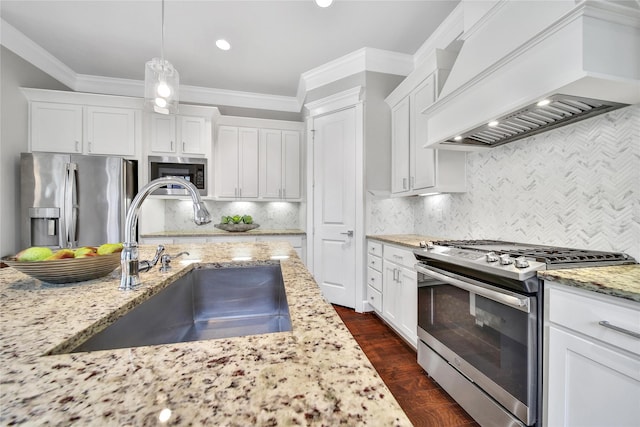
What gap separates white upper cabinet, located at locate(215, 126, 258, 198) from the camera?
3742 millimetres

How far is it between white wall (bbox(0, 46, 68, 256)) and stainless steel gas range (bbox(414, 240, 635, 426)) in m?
3.91

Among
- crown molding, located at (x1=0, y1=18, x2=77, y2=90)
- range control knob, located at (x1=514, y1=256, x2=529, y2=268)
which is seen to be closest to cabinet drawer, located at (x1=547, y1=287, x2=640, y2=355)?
range control knob, located at (x1=514, y1=256, x2=529, y2=268)

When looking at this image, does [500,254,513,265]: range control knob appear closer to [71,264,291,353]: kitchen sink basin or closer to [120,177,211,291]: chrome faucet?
[71,264,291,353]: kitchen sink basin

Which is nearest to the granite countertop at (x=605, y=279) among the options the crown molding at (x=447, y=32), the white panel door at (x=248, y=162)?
the crown molding at (x=447, y=32)

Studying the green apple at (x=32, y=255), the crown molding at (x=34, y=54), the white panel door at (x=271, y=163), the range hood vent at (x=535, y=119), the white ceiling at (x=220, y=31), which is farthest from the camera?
the white panel door at (x=271, y=163)

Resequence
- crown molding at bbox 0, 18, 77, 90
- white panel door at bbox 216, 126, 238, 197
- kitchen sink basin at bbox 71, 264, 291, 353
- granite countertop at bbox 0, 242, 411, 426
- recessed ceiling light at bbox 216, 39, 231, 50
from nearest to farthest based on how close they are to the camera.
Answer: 1. granite countertop at bbox 0, 242, 411, 426
2. kitchen sink basin at bbox 71, 264, 291, 353
3. crown molding at bbox 0, 18, 77, 90
4. recessed ceiling light at bbox 216, 39, 231, 50
5. white panel door at bbox 216, 126, 238, 197

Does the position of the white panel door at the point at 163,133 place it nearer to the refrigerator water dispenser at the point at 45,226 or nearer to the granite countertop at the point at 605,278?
the refrigerator water dispenser at the point at 45,226

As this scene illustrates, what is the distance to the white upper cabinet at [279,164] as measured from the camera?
387 cm

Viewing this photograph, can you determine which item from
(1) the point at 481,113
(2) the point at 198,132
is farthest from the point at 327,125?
(1) the point at 481,113

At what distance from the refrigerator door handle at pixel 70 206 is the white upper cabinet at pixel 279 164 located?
2054mm

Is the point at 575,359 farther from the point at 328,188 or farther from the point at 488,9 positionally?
the point at 328,188

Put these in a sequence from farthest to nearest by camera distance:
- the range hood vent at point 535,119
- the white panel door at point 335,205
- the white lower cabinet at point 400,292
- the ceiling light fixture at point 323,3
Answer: the white panel door at point 335,205 < the ceiling light fixture at point 323,3 < the white lower cabinet at point 400,292 < the range hood vent at point 535,119

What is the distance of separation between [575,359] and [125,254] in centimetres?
161

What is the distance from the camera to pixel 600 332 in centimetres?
90
